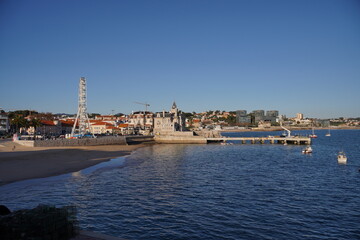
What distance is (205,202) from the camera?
24516mm

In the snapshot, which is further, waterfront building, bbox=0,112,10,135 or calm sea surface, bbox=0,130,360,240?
waterfront building, bbox=0,112,10,135

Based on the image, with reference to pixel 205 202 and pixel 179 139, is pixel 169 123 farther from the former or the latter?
pixel 205 202

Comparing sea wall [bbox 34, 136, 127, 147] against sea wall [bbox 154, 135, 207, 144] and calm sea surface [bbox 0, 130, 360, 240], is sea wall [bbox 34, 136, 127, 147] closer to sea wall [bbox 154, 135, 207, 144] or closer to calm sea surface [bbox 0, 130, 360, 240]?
sea wall [bbox 154, 135, 207, 144]

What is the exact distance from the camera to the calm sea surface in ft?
60.0

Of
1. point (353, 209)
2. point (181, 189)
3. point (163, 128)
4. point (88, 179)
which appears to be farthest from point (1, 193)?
point (163, 128)

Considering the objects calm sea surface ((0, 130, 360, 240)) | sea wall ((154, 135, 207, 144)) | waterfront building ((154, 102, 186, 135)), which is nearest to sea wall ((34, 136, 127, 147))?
sea wall ((154, 135, 207, 144))

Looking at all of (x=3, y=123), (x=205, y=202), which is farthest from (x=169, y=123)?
(x=205, y=202)

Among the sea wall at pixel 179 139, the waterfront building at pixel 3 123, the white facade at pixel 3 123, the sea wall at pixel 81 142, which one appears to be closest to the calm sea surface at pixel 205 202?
the sea wall at pixel 81 142

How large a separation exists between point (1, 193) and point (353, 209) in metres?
31.8

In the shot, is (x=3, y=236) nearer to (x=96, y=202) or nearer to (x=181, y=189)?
(x=96, y=202)

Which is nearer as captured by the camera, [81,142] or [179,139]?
[81,142]

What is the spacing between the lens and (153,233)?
17594 mm

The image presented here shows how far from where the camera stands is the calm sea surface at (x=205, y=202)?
1830 cm

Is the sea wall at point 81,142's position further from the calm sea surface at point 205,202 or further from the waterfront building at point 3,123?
the waterfront building at point 3,123
